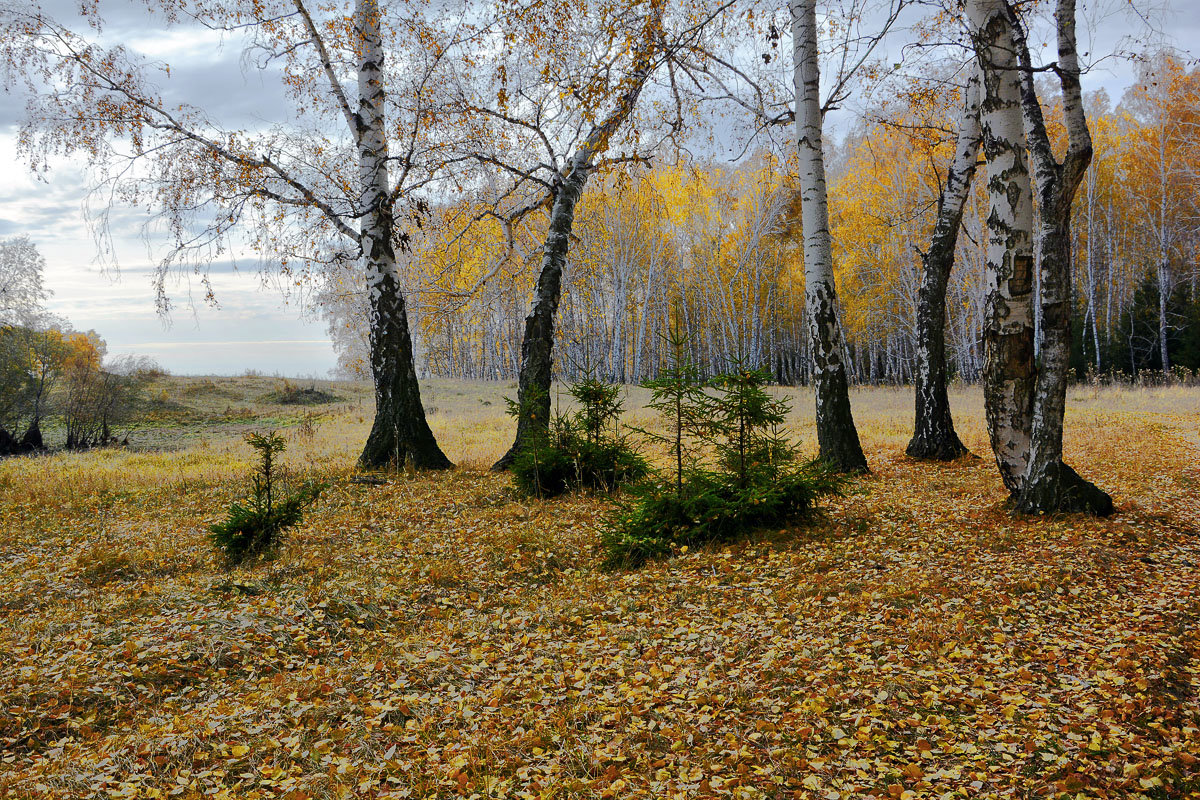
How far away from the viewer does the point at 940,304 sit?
9.40 m

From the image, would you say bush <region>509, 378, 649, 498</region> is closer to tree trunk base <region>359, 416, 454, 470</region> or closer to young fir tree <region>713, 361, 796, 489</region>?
young fir tree <region>713, 361, 796, 489</region>

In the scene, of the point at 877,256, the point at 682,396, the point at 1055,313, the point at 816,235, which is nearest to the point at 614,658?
the point at 682,396

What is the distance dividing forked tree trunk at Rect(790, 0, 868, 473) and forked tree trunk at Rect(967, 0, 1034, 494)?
8.28 ft

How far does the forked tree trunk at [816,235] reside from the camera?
27.4 feet

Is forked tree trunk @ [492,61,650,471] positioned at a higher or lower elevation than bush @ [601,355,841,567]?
higher

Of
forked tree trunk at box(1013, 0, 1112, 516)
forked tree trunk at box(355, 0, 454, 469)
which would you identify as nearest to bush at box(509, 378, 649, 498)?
forked tree trunk at box(355, 0, 454, 469)

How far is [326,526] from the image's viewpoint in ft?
24.2

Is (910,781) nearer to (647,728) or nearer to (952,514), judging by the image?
(647,728)

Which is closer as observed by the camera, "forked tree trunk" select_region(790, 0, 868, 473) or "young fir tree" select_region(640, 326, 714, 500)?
"young fir tree" select_region(640, 326, 714, 500)

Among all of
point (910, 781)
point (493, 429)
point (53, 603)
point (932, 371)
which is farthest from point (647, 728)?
point (493, 429)

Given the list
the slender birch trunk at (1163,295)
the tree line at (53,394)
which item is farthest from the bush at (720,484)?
the slender birch trunk at (1163,295)

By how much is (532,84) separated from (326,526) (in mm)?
6980

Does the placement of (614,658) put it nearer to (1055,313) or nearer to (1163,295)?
(1055,313)

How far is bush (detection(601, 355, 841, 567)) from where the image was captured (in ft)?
18.8
